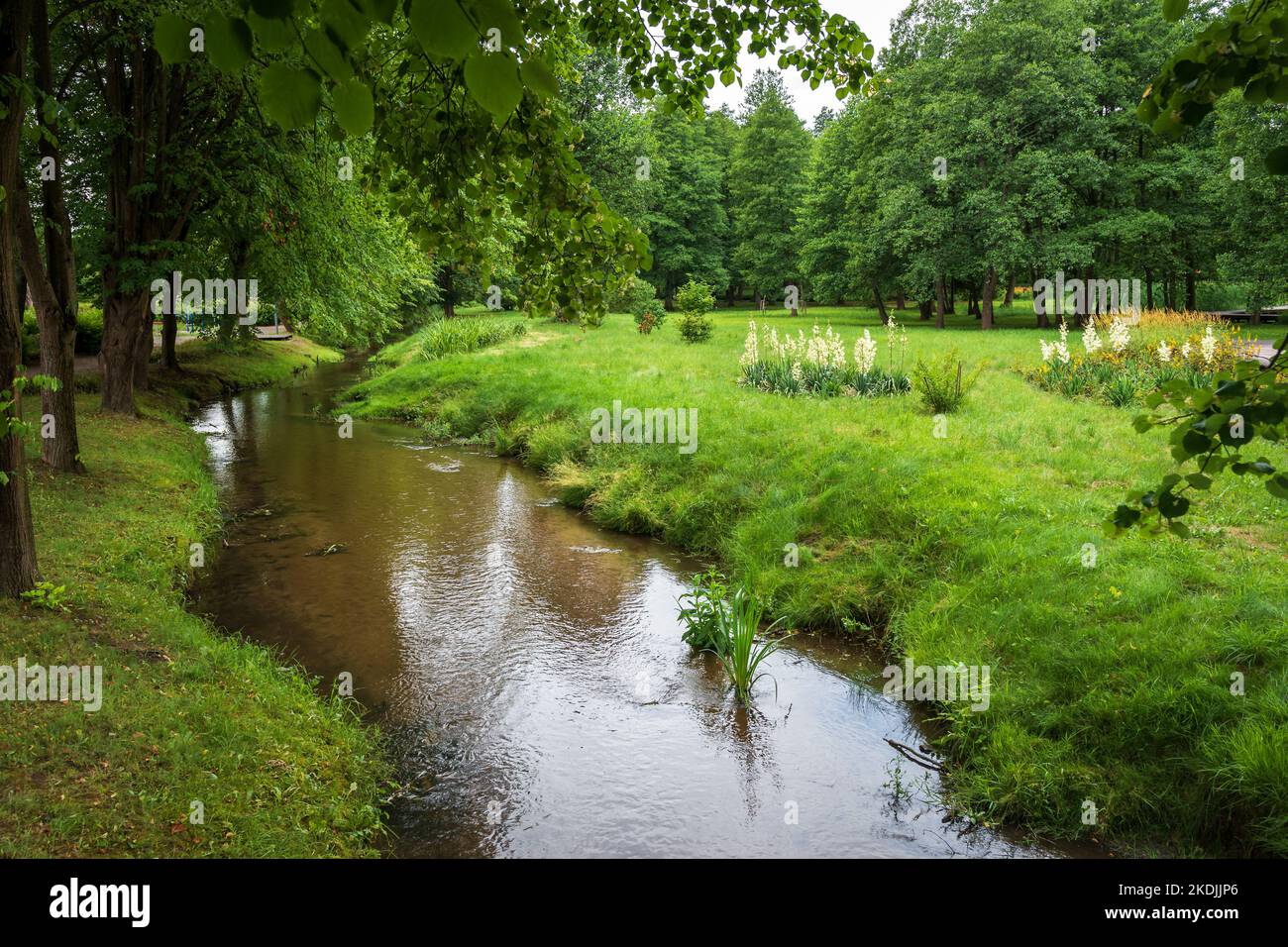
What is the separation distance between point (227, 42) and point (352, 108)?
230 millimetres

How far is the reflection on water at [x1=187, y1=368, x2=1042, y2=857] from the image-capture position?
4836 millimetres

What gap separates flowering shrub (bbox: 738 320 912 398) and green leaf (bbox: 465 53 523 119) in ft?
40.8

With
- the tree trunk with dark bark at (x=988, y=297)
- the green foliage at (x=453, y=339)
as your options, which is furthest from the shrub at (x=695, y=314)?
the tree trunk with dark bark at (x=988, y=297)

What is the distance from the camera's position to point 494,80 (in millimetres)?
1396

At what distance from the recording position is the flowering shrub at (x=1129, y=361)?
12516 mm

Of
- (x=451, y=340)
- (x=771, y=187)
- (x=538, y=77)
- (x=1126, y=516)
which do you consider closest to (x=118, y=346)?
(x=451, y=340)

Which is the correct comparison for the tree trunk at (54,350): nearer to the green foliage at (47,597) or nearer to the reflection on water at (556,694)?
the reflection on water at (556,694)

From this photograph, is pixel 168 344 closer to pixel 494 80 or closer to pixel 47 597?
pixel 47 597

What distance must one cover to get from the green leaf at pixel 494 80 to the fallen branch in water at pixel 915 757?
17.9 ft

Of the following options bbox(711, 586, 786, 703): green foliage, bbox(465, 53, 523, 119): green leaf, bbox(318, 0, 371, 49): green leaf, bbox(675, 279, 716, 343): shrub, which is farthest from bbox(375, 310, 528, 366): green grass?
bbox(465, 53, 523, 119): green leaf

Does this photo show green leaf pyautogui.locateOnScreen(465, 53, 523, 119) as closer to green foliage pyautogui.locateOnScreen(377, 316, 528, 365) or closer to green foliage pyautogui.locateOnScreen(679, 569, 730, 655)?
green foliage pyautogui.locateOnScreen(679, 569, 730, 655)

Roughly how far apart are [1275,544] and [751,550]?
4861 millimetres

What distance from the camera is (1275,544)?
6668 mm
